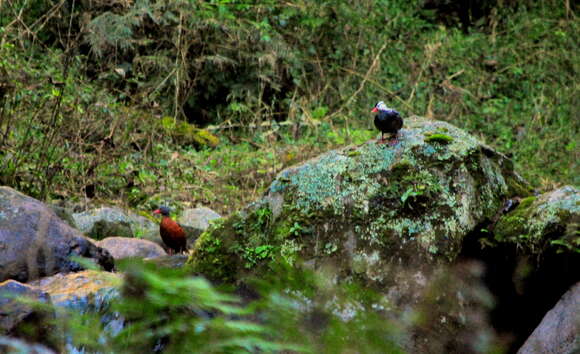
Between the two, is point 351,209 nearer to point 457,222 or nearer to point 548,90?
point 457,222

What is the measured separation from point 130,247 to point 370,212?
7.56 ft

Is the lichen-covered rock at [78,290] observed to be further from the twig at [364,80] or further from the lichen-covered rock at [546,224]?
the twig at [364,80]

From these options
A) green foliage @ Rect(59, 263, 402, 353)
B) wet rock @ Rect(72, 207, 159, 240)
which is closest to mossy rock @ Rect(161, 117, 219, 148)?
wet rock @ Rect(72, 207, 159, 240)

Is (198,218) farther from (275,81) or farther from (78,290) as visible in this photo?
(275,81)

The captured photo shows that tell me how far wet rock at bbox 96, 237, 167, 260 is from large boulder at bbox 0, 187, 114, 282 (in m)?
0.82

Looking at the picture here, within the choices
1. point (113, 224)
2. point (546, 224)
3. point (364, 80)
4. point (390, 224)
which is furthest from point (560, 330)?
point (364, 80)

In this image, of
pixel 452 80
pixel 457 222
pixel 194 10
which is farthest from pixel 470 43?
pixel 457 222

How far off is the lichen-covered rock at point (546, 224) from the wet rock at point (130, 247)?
2860 mm

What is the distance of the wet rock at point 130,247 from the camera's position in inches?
199

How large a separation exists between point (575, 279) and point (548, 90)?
25.3 ft

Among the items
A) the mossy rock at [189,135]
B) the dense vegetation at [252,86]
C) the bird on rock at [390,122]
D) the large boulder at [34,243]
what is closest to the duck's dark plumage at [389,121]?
the bird on rock at [390,122]

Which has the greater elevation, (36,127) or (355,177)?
(355,177)

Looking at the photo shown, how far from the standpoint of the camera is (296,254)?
3811 mm

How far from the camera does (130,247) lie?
521 centimetres
